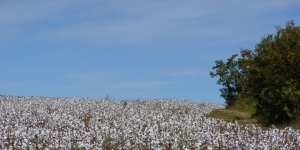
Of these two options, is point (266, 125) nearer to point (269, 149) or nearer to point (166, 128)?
point (166, 128)

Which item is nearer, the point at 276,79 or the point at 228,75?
the point at 276,79

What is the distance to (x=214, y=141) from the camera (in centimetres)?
2105

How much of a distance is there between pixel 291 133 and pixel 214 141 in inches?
306

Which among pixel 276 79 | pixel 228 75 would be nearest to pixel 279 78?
pixel 276 79

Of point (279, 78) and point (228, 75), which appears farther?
point (228, 75)

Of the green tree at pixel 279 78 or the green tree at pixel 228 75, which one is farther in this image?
the green tree at pixel 228 75

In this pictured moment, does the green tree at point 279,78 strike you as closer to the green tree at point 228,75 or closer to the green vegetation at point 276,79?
the green vegetation at point 276,79

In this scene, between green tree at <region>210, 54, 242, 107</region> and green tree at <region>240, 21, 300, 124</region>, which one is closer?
green tree at <region>240, 21, 300, 124</region>

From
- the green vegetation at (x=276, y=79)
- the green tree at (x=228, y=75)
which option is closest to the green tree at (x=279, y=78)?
the green vegetation at (x=276, y=79)

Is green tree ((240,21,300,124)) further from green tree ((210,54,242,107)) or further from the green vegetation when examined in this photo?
green tree ((210,54,242,107))

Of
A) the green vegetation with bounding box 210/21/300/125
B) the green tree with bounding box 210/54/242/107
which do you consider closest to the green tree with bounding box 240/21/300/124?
the green vegetation with bounding box 210/21/300/125

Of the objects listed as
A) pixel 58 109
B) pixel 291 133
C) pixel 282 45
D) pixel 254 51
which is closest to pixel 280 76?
pixel 282 45

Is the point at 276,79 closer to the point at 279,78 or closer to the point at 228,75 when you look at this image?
the point at 279,78

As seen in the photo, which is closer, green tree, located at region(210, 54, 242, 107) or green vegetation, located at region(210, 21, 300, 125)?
green vegetation, located at region(210, 21, 300, 125)
